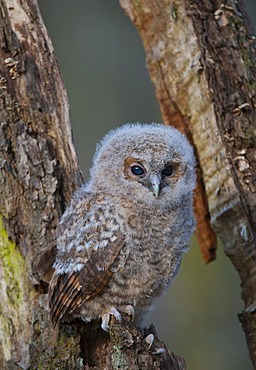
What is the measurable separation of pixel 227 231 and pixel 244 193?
0.25m

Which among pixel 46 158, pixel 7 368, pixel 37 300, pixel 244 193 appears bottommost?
pixel 7 368

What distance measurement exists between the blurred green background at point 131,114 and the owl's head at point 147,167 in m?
3.28

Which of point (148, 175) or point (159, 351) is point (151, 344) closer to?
point (159, 351)

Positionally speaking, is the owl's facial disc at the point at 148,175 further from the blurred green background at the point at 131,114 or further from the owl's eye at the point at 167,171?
the blurred green background at the point at 131,114

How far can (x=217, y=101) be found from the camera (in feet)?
14.8

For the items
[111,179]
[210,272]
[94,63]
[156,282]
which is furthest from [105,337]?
[94,63]

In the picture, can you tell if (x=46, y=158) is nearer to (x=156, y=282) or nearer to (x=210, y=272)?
(x=156, y=282)

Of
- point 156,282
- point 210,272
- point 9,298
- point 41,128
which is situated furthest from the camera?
point 210,272

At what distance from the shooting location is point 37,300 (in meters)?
4.02

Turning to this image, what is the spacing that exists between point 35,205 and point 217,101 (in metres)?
1.28

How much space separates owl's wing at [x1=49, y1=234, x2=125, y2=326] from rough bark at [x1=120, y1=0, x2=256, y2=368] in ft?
3.24

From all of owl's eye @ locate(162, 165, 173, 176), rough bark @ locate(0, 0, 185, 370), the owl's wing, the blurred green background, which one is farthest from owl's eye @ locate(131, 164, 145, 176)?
the blurred green background

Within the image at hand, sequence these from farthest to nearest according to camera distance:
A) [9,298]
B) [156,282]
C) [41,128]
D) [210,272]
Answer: [210,272] → [41,128] → [9,298] → [156,282]

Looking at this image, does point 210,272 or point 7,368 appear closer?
point 7,368
